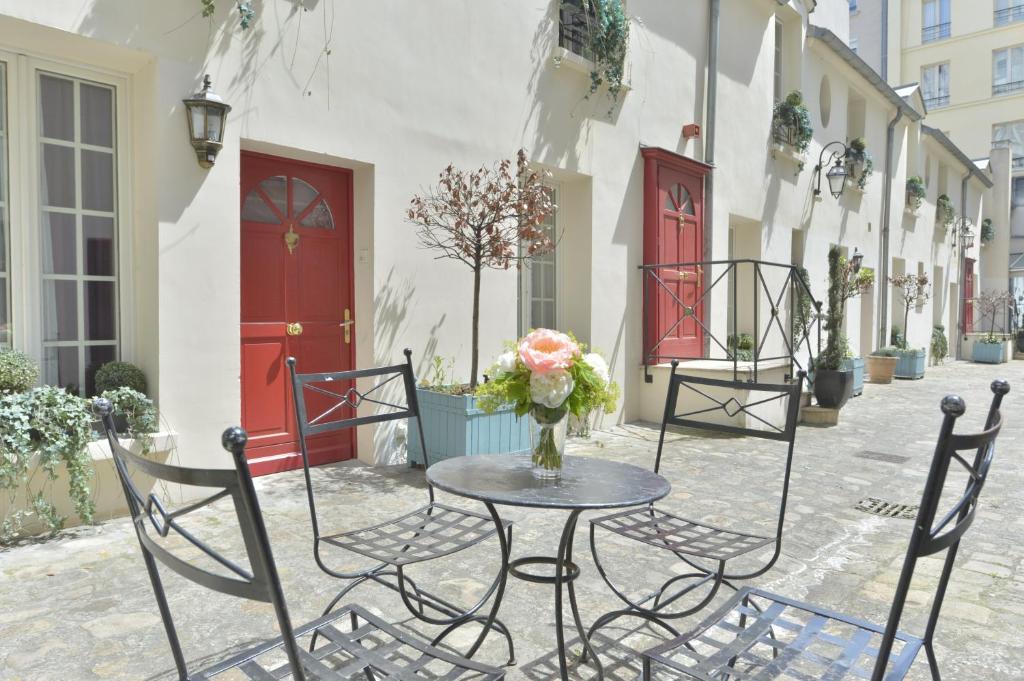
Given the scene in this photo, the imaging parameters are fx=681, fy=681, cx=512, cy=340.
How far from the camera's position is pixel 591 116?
643cm

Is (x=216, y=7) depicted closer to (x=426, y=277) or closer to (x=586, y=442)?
(x=426, y=277)

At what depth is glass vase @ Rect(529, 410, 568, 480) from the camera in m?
2.06

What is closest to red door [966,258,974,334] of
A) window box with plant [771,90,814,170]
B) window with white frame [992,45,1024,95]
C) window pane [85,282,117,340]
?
window with white frame [992,45,1024,95]

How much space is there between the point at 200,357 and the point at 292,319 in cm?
78

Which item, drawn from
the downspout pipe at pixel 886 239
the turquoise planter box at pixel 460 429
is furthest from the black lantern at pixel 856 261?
the turquoise planter box at pixel 460 429

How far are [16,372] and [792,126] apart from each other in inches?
371

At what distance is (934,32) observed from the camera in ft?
72.6

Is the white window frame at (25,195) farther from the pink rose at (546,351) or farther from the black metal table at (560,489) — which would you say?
the pink rose at (546,351)

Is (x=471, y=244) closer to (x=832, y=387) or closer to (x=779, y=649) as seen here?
(x=779, y=649)

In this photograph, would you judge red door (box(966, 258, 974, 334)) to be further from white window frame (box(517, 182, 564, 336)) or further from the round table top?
the round table top

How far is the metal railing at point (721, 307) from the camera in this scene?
6.62m

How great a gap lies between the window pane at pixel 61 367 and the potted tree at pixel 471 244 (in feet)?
6.72

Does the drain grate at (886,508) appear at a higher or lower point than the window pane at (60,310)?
lower

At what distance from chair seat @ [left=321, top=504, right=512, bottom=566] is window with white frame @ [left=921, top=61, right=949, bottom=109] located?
83.0 feet
